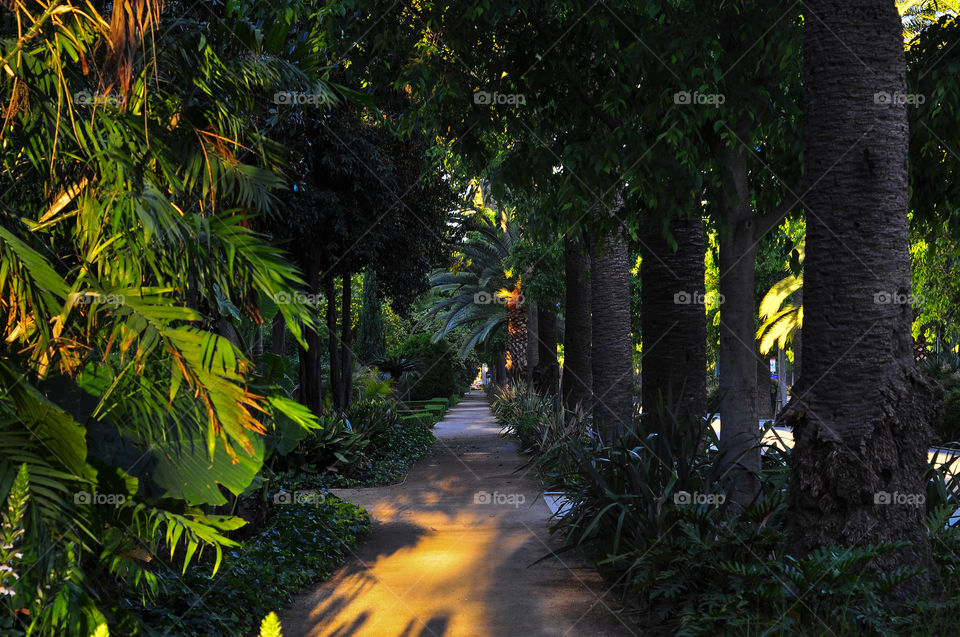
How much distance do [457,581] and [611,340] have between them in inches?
277

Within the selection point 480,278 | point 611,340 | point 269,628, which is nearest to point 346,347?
point 611,340

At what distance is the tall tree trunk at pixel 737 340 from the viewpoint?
7.76 m

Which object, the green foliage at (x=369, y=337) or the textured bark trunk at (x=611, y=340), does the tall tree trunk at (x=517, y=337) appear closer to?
the green foliage at (x=369, y=337)

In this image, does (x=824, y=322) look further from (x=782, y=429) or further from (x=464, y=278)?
(x=464, y=278)

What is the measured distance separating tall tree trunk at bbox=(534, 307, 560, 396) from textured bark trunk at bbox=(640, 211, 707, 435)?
536 inches

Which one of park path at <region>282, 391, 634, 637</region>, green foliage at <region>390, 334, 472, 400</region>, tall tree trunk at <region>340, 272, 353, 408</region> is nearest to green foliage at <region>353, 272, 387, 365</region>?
green foliage at <region>390, 334, 472, 400</region>

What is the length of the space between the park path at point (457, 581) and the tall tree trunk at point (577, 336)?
4.98m

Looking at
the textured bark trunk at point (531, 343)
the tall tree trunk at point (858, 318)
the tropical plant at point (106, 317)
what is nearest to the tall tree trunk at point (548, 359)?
the textured bark trunk at point (531, 343)

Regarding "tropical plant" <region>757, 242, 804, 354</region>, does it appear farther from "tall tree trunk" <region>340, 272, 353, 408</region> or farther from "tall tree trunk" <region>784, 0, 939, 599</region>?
"tall tree trunk" <region>784, 0, 939, 599</region>

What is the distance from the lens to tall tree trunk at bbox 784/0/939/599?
5.86 meters

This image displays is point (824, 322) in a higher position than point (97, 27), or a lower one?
lower

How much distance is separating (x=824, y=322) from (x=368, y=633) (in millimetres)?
3871

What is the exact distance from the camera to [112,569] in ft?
16.0

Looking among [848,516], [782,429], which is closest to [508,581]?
[848,516]
